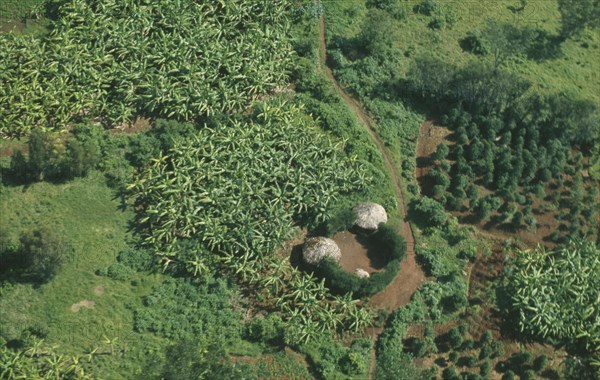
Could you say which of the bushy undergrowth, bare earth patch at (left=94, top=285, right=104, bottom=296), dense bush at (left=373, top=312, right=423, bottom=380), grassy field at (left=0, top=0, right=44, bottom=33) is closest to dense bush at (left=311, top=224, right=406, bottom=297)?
dense bush at (left=373, top=312, right=423, bottom=380)

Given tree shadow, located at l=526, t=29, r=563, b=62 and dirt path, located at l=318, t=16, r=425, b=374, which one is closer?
dirt path, located at l=318, t=16, r=425, b=374

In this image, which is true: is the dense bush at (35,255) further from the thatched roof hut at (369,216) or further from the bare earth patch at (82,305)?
the thatched roof hut at (369,216)

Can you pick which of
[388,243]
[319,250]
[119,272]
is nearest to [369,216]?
[388,243]

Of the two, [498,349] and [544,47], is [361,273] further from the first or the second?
[544,47]

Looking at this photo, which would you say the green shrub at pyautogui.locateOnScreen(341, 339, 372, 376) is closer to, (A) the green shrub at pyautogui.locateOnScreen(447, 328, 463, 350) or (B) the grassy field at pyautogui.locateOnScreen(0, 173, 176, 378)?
(A) the green shrub at pyautogui.locateOnScreen(447, 328, 463, 350)

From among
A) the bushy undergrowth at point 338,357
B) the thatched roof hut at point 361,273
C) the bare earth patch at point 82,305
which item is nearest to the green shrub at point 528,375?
the bushy undergrowth at point 338,357

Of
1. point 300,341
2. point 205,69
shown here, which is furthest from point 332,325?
point 205,69
